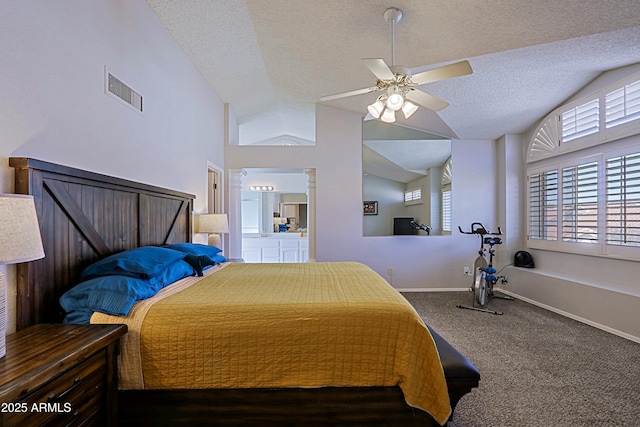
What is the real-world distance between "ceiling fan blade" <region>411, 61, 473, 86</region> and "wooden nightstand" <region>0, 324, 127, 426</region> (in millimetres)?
2508

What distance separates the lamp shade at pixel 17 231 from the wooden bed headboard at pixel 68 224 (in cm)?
45

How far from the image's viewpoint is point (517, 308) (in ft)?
13.8

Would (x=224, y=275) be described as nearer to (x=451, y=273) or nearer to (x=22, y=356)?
(x=22, y=356)

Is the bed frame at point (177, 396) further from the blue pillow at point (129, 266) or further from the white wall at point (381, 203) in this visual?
the white wall at point (381, 203)

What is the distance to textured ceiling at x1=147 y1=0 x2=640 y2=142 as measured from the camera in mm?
2664

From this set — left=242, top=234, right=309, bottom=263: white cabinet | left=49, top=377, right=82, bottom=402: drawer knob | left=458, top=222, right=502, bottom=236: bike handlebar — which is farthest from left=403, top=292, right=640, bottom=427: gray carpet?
left=242, top=234, right=309, bottom=263: white cabinet

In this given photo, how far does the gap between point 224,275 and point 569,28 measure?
3621 millimetres

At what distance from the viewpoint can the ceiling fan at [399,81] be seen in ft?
7.55

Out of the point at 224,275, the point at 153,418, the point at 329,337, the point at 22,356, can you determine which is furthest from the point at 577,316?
the point at 22,356

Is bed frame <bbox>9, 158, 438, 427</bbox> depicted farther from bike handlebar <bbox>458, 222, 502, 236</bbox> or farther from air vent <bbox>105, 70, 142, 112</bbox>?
bike handlebar <bbox>458, 222, 502, 236</bbox>

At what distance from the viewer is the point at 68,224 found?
1.83 metres

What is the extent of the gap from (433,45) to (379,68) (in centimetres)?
117

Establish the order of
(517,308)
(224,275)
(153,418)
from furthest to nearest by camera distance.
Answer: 1. (517,308)
2. (224,275)
3. (153,418)

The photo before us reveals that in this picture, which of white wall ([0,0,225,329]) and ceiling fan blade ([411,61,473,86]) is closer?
white wall ([0,0,225,329])
